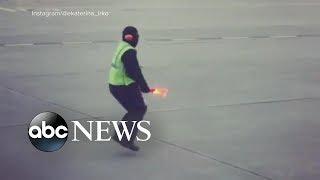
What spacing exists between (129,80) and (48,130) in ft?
3.97

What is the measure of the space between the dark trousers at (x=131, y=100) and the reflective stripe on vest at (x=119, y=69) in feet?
0.17

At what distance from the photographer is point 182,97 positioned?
1028 centimetres

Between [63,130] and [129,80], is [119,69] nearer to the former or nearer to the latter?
[129,80]

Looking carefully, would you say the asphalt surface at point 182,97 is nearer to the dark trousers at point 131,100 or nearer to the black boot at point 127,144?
the black boot at point 127,144

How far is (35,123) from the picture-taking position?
20.3 feet

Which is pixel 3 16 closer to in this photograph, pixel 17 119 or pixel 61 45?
pixel 61 45

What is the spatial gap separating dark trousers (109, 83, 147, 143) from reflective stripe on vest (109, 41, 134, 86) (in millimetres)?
52

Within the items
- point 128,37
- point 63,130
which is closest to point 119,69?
point 128,37

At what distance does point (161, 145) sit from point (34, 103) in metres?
2.82

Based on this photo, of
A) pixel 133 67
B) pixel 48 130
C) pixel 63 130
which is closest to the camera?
pixel 48 130

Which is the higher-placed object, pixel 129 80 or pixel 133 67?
pixel 133 67

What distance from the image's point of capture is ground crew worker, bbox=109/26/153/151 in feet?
22.4

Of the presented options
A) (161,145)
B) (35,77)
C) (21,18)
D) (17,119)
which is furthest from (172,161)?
(21,18)

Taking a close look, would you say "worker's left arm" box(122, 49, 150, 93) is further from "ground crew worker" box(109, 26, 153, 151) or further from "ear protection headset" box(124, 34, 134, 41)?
"ear protection headset" box(124, 34, 134, 41)
